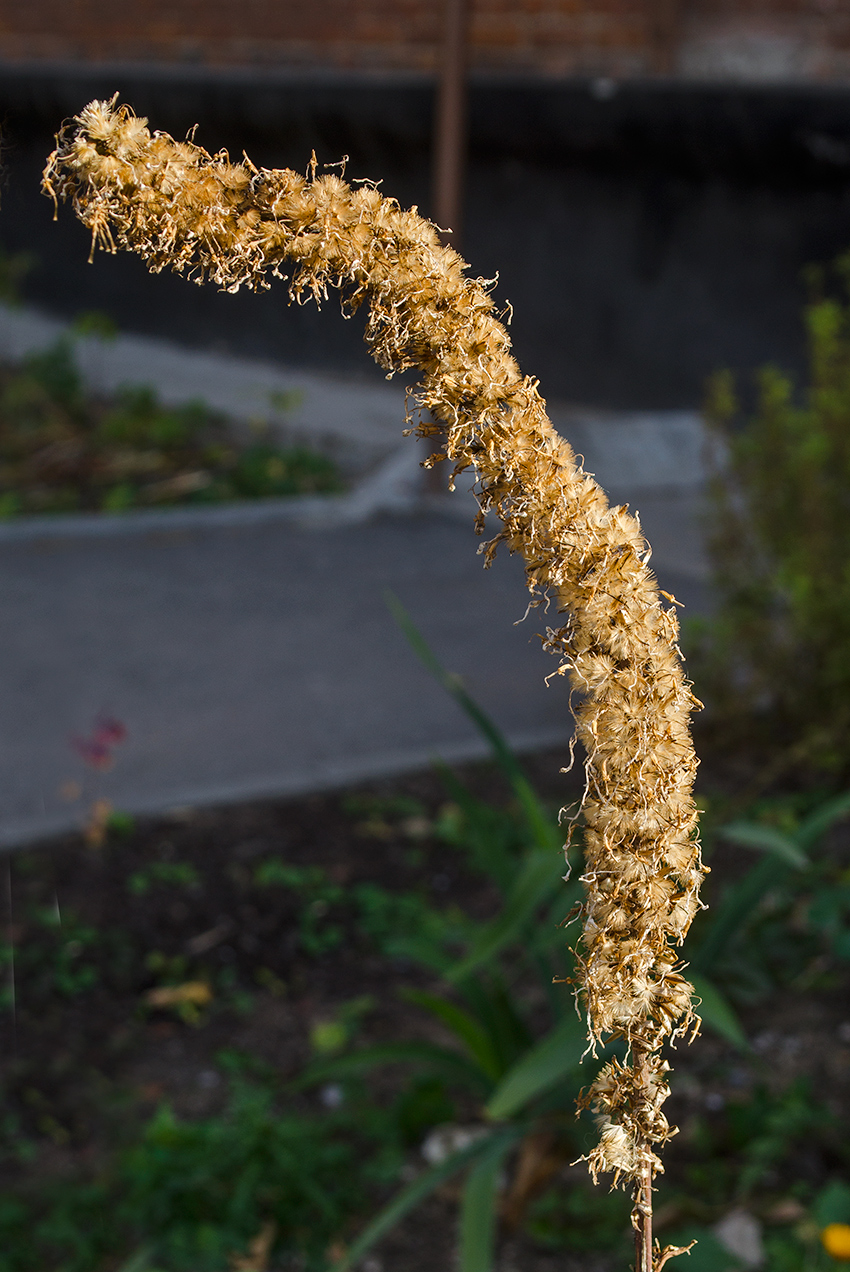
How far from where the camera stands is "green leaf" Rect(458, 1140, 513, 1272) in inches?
71.2

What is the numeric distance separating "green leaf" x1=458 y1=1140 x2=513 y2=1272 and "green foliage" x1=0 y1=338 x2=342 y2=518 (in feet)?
19.1

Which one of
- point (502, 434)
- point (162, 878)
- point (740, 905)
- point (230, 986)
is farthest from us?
point (162, 878)

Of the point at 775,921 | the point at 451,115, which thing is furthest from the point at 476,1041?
the point at 451,115

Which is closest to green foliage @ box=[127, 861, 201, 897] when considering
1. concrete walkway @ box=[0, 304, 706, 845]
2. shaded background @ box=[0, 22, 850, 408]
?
concrete walkway @ box=[0, 304, 706, 845]

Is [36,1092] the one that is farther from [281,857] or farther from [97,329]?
[97,329]

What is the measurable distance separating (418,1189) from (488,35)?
7371 millimetres

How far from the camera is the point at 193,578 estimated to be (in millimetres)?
6355

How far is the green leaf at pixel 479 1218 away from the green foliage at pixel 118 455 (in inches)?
229

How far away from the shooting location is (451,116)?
694 cm

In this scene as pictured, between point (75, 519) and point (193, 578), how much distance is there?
1082mm

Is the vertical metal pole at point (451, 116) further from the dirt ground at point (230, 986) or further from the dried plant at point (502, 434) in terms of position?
the dried plant at point (502, 434)

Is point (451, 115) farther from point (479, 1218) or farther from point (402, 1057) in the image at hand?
point (479, 1218)

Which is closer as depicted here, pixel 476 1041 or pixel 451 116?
pixel 476 1041

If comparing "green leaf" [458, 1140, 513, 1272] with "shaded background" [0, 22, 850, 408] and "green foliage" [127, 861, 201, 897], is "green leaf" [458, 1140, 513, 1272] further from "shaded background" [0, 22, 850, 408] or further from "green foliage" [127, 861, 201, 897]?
"shaded background" [0, 22, 850, 408]
